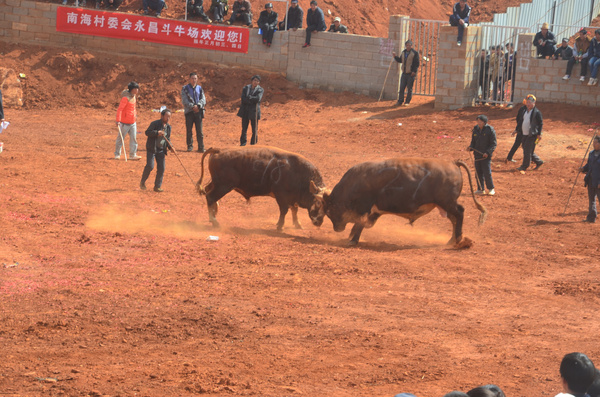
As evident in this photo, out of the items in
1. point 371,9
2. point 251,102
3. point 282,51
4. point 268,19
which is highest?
point 371,9

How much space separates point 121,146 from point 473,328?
510 inches

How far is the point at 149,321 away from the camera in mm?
8406

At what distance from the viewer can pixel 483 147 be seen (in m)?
16.4

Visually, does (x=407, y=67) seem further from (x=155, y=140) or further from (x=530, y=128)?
(x=155, y=140)

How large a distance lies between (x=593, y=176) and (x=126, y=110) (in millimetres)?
10847

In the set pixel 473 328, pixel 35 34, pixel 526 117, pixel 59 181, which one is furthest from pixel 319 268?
pixel 35 34

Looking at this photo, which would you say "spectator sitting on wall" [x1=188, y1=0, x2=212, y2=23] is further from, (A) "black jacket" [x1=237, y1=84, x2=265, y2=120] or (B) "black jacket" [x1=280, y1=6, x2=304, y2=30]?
(A) "black jacket" [x1=237, y1=84, x2=265, y2=120]

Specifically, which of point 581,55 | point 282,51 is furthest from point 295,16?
point 581,55

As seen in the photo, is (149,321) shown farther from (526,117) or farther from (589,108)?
(589,108)

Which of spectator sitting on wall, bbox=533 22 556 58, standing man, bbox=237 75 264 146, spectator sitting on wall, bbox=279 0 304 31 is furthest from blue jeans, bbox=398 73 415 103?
standing man, bbox=237 75 264 146

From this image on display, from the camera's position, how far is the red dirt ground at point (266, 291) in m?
7.21

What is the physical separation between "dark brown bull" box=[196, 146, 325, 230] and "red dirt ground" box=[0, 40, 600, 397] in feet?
2.14

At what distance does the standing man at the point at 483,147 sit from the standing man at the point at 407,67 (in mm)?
8668

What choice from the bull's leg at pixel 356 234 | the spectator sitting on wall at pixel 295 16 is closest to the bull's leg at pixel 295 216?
the bull's leg at pixel 356 234
